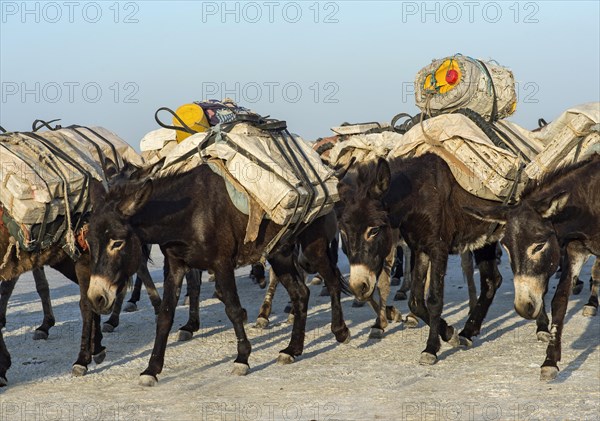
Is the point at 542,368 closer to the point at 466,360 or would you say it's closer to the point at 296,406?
the point at 466,360

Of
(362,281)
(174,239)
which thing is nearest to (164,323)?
(174,239)

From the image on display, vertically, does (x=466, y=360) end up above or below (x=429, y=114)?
below

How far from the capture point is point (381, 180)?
8.77m

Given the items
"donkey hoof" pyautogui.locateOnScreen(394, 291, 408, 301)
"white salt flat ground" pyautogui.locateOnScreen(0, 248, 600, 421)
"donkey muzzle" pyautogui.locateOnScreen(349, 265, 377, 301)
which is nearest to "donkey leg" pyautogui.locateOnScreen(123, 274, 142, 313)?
"white salt flat ground" pyautogui.locateOnScreen(0, 248, 600, 421)

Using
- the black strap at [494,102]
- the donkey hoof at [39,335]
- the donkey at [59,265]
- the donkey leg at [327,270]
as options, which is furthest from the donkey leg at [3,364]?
the black strap at [494,102]

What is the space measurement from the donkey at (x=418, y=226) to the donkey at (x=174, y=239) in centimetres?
102

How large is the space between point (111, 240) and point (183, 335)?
109 inches

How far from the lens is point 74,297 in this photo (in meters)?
14.3

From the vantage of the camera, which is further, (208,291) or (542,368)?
(208,291)

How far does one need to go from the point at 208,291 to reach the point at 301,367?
563 centimetres

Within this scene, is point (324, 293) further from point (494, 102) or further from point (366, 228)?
point (366, 228)

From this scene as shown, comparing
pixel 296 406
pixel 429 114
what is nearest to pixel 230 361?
pixel 296 406

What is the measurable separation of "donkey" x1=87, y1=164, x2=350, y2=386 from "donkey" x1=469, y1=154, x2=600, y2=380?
241 centimetres

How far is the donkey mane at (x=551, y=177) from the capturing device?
26.9 ft
